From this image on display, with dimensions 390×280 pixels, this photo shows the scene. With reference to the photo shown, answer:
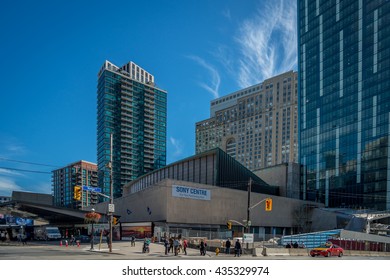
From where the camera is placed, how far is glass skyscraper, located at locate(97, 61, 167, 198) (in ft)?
71.1

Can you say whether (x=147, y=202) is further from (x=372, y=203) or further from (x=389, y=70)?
(x=389, y=70)

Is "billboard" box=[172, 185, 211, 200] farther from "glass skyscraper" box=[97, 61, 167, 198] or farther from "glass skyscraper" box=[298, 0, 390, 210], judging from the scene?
"glass skyscraper" box=[298, 0, 390, 210]

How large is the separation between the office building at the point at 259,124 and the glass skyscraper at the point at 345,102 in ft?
131

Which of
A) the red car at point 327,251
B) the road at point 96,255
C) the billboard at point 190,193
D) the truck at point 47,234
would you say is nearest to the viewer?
the road at point 96,255

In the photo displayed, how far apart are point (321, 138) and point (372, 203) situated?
23762 millimetres

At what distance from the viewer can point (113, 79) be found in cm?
2291

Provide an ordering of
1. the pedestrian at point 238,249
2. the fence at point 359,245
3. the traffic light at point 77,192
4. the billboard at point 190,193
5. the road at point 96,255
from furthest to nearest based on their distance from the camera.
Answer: the billboard at point 190,193, the fence at point 359,245, the pedestrian at point 238,249, the traffic light at point 77,192, the road at point 96,255

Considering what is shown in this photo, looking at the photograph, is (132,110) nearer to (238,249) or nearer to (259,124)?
(238,249)

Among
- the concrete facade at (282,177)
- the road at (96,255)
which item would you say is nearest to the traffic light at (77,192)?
the road at (96,255)

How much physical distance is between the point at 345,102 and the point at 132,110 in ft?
303

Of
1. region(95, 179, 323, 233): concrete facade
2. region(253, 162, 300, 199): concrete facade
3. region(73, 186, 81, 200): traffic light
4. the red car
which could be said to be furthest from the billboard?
region(253, 162, 300, 199): concrete facade

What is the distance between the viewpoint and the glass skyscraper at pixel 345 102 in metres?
94.3

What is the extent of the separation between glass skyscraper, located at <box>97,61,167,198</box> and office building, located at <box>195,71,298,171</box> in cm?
12321

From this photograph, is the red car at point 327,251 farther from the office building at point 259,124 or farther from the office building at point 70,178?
the office building at point 259,124
